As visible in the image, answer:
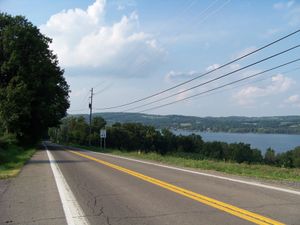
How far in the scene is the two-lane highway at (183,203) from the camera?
799 cm

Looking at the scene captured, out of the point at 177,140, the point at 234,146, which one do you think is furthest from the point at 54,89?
the point at 177,140

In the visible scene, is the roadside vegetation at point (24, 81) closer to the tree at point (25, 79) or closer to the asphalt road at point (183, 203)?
the tree at point (25, 79)

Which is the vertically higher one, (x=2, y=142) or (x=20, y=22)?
(x=20, y=22)

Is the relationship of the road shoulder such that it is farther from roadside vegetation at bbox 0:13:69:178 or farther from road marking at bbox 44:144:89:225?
roadside vegetation at bbox 0:13:69:178

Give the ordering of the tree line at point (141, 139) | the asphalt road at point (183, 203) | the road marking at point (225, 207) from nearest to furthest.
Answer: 1. the road marking at point (225, 207)
2. the asphalt road at point (183, 203)
3. the tree line at point (141, 139)

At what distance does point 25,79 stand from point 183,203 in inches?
1836

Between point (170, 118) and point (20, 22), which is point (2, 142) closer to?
point (20, 22)

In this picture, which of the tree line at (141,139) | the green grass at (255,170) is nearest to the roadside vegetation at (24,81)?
the green grass at (255,170)

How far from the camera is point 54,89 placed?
5875 cm

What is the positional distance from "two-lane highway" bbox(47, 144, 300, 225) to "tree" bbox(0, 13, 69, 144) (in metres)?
38.7

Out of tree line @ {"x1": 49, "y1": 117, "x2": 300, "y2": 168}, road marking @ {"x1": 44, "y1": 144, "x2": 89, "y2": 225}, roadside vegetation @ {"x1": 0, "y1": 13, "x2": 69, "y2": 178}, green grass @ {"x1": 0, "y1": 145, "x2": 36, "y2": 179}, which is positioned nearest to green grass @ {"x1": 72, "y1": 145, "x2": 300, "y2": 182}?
road marking @ {"x1": 44, "y1": 144, "x2": 89, "y2": 225}

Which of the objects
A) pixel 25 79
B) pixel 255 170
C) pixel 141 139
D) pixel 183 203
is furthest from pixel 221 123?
pixel 183 203

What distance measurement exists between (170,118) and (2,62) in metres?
62.2

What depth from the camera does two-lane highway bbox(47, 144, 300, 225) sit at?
314 inches
